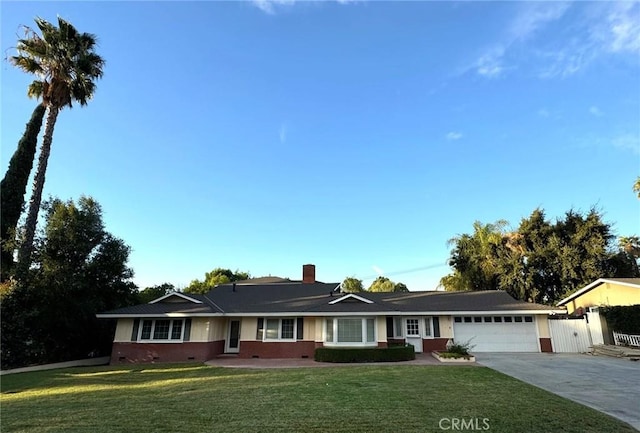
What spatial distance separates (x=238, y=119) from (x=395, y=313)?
13.9m

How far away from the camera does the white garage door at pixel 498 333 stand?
2105cm

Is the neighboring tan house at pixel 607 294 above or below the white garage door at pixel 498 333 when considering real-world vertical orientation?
above

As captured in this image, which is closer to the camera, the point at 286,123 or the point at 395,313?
the point at 395,313

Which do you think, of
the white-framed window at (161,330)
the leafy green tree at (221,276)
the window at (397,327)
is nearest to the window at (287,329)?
the white-framed window at (161,330)

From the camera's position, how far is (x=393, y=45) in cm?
1766

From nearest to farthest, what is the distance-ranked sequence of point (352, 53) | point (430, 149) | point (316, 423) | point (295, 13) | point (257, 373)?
point (316, 423)
point (257, 373)
point (295, 13)
point (352, 53)
point (430, 149)

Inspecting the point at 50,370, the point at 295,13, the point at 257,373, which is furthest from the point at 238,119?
the point at 50,370

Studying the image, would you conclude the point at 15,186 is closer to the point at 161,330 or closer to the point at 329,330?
the point at 161,330

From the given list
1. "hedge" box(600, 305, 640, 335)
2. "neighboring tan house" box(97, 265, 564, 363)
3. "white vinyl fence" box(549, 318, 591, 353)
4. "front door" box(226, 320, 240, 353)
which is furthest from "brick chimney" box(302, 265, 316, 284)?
→ "hedge" box(600, 305, 640, 335)

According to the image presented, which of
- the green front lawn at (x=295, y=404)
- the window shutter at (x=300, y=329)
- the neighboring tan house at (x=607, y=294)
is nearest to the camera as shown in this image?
the green front lawn at (x=295, y=404)

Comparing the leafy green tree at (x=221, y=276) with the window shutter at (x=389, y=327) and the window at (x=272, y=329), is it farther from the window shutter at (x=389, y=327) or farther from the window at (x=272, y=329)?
the window shutter at (x=389, y=327)

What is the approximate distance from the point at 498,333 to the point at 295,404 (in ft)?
56.6

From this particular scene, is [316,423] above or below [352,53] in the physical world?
below

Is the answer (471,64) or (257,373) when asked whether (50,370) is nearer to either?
(257,373)
